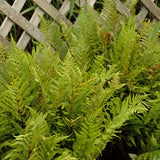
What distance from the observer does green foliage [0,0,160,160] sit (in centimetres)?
75

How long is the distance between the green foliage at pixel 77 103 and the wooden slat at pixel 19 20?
65 centimetres

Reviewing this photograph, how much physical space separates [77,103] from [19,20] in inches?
45.9

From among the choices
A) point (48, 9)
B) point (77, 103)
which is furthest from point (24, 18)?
point (77, 103)

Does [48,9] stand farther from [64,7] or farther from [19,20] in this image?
[19,20]

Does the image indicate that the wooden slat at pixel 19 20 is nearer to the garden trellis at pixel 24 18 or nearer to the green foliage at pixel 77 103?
the garden trellis at pixel 24 18

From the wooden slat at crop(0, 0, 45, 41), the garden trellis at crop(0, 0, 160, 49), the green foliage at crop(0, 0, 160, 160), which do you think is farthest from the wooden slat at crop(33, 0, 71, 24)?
the green foliage at crop(0, 0, 160, 160)

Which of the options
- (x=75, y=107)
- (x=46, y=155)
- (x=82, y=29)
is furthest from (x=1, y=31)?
(x=46, y=155)

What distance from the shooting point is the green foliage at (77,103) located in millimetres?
750

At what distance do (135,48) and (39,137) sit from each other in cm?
66

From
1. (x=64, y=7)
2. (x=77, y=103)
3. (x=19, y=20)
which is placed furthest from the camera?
(x=64, y=7)

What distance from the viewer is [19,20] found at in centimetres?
180

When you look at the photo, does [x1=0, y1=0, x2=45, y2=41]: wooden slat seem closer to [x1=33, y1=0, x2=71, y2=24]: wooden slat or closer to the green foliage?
[x1=33, y1=0, x2=71, y2=24]: wooden slat

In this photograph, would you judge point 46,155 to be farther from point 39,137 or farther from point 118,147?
point 118,147

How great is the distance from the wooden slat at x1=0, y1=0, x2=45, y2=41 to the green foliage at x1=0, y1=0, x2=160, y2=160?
647 mm
